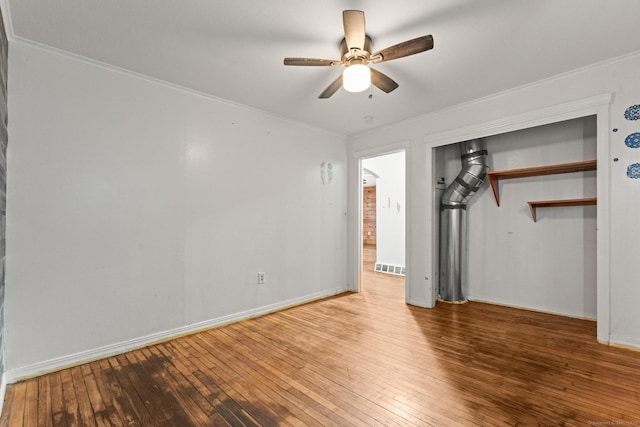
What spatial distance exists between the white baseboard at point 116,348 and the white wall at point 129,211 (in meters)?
0.01

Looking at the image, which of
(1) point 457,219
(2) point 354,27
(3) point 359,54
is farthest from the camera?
(1) point 457,219

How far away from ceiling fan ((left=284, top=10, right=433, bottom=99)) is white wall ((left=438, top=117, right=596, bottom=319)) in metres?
2.32

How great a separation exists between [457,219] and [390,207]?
2.29m

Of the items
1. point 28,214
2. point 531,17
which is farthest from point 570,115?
point 28,214

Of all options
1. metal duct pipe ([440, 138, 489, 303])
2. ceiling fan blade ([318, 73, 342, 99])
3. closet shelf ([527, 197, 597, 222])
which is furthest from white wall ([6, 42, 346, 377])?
closet shelf ([527, 197, 597, 222])

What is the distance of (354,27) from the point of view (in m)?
1.71

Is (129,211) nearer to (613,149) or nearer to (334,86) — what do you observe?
(334,86)

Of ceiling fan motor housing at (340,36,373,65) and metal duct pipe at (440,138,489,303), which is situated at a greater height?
ceiling fan motor housing at (340,36,373,65)

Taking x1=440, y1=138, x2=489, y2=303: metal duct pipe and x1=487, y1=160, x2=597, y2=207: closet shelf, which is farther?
x1=440, y1=138, x2=489, y2=303: metal duct pipe

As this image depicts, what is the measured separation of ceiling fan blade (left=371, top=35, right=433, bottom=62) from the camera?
1724 millimetres

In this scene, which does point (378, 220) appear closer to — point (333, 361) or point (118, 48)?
point (333, 361)

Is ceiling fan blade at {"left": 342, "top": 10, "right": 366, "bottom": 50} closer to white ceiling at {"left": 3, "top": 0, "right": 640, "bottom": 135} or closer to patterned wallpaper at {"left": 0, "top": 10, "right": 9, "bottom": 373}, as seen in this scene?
white ceiling at {"left": 3, "top": 0, "right": 640, "bottom": 135}

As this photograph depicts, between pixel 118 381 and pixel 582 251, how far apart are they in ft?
14.5

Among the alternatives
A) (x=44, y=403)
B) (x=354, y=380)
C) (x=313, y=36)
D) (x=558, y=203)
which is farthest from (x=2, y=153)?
(x=558, y=203)
